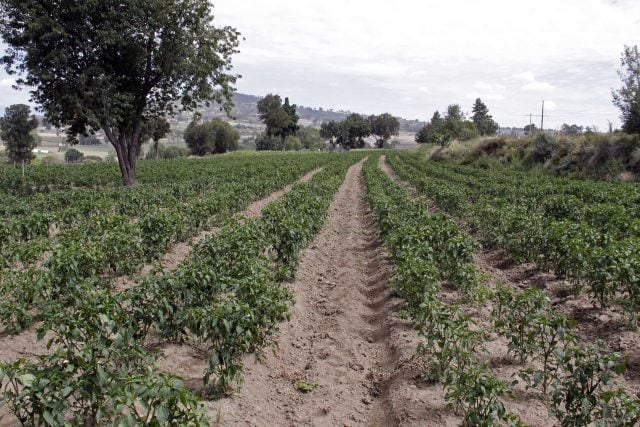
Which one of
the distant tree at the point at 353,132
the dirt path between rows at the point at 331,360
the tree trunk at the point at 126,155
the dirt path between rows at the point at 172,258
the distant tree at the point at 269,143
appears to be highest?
the distant tree at the point at 353,132

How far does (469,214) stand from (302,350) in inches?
453

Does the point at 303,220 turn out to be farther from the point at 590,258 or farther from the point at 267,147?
the point at 267,147

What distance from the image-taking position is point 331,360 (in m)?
6.95

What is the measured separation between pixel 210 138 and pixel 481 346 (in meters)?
95.4

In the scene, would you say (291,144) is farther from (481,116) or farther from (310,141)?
(481,116)

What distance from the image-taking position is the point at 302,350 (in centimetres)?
733

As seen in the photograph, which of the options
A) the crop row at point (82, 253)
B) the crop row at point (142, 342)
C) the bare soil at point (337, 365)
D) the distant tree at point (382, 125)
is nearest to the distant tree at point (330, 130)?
the distant tree at point (382, 125)

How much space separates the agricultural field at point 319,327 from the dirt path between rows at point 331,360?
0.03 m

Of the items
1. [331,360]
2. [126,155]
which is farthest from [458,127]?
[331,360]

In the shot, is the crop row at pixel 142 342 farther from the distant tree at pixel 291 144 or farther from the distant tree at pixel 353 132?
the distant tree at pixel 353 132

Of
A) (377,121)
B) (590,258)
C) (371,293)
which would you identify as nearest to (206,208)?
(371,293)

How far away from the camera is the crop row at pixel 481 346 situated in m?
4.30

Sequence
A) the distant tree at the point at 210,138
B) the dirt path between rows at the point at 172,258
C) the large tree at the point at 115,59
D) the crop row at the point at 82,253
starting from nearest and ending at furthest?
1. the crop row at the point at 82,253
2. the dirt path between rows at the point at 172,258
3. the large tree at the point at 115,59
4. the distant tree at the point at 210,138

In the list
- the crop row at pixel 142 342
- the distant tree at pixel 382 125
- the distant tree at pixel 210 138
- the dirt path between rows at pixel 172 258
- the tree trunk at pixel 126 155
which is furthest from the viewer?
the distant tree at pixel 382 125
